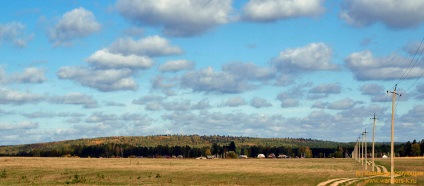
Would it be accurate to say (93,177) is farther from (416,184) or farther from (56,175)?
(416,184)

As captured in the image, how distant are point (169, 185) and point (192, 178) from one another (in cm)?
1572

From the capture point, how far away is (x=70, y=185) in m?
63.8

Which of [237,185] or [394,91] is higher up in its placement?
[394,91]

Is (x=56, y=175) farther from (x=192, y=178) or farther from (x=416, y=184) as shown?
(x=416, y=184)

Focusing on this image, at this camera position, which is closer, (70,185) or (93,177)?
(70,185)

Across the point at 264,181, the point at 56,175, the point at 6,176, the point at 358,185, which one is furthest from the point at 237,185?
the point at 6,176

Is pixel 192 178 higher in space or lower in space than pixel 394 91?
lower

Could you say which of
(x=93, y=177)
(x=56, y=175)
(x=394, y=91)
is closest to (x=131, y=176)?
(x=93, y=177)

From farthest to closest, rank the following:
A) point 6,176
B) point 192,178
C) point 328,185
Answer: point 6,176 → point 192,178 → point 328,185

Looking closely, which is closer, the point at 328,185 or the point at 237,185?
the point at 328,185

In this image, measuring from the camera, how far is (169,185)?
6203cm

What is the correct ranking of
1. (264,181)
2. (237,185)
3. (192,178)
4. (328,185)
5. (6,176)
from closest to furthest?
(328,185)
(237,185)
(264,181)
(192,178)
(6,176)

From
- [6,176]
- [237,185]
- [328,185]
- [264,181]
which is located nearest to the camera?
[328,185]

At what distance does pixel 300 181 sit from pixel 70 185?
25.8m
